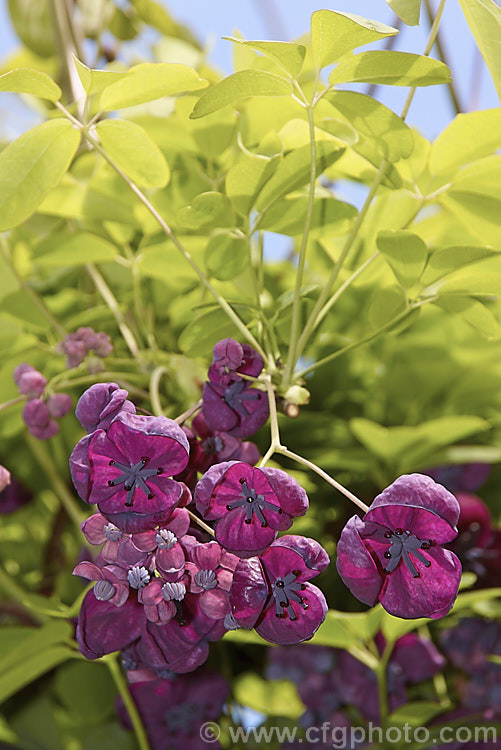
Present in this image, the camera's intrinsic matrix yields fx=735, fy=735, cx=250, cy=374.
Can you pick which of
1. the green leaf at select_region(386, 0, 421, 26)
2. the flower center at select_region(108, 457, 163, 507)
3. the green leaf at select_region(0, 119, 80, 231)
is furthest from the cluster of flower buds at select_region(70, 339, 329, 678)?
the green leaf at select_region(386, 0, 421, 26)

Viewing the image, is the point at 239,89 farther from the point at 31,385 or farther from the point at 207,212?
the point at 31,385

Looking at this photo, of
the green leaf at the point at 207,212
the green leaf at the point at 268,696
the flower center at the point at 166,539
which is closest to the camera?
the flower center at the point at 166,539

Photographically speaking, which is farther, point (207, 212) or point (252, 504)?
point (207, 212)

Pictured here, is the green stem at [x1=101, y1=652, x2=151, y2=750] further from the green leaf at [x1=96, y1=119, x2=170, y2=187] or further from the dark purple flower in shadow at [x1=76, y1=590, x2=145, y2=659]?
the green leaf at [x1=96, y1=119, x2=170, y2=187]

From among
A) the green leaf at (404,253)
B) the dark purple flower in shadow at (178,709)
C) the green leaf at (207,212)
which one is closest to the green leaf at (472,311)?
the green leaf at (404,253)

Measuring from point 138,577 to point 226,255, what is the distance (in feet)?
0.69

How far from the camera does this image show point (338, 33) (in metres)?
0.34

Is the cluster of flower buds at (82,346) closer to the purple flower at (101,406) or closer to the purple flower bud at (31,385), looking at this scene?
the purple flower bud at (31,385)

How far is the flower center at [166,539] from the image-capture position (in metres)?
0.29

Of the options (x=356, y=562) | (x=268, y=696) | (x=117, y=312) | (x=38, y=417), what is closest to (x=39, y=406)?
(x=38, y=417)

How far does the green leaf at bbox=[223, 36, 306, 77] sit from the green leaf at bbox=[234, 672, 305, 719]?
0.54m

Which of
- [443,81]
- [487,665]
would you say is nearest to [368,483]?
[487,665]

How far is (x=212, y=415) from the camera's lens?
13.9 inches

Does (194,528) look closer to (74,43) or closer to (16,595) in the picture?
(16,595)
